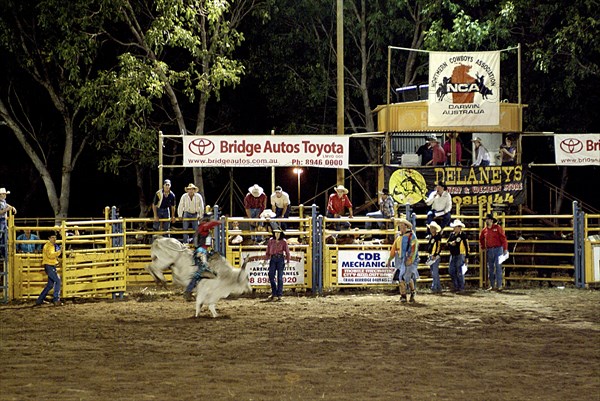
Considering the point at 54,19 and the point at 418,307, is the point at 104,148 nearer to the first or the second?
the point at 54,19

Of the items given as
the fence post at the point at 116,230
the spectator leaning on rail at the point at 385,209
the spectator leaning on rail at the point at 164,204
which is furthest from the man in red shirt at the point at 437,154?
the fence post at the point at 116,230

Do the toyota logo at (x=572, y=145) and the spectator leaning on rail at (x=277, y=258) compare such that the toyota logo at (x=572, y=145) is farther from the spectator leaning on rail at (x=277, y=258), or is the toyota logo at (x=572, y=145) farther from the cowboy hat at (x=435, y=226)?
the spectator leaning on rail at (x=277, y=258)

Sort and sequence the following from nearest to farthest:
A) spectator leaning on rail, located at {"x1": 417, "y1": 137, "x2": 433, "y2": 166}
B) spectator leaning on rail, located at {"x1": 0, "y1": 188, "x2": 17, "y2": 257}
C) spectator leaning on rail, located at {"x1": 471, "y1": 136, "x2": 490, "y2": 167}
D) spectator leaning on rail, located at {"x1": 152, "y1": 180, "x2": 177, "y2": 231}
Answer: spectator leaning on rail, located at {"x1": 0, "y1": 188, "x2": 17, "y2": 257}
spectator leaning on rail, located at {"x1": 152, "y1": 180, "x2": 177, "y2": 231}
spectator leaning on rail, located at {"x1": 471, "y1": 136, "x2": 490, "y2": 167}
spectator leaning on rail, located at {"x1": 417, "y1": 137, "x2": 433, "y2": 166}

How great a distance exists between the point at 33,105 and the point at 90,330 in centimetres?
2491

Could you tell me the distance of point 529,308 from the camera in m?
16.3

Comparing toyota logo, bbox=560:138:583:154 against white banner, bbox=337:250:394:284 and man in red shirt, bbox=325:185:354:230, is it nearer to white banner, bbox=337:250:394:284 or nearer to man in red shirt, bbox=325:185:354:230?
man in red shirt, bbox=325:185:354:230

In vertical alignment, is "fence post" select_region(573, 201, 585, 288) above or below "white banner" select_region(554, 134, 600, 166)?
below

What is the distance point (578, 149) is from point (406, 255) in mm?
7007

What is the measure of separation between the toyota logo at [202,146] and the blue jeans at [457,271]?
587cm

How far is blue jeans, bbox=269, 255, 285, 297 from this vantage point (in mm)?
17922

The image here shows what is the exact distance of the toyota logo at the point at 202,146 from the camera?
2112 cm

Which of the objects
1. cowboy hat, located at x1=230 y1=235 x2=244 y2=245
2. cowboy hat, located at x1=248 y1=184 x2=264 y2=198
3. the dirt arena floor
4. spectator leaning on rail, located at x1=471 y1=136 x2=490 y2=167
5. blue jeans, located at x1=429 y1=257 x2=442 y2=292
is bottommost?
the dirt arena floor

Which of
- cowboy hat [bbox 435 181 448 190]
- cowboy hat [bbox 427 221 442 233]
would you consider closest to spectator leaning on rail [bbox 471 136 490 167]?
cowboy hat [bbox 435 181 448 190]

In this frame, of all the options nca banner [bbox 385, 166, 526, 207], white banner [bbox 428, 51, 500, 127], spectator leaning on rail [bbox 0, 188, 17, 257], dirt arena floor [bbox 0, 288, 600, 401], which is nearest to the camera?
dirt arena floor [bbox 0, 288, 600, 401]
